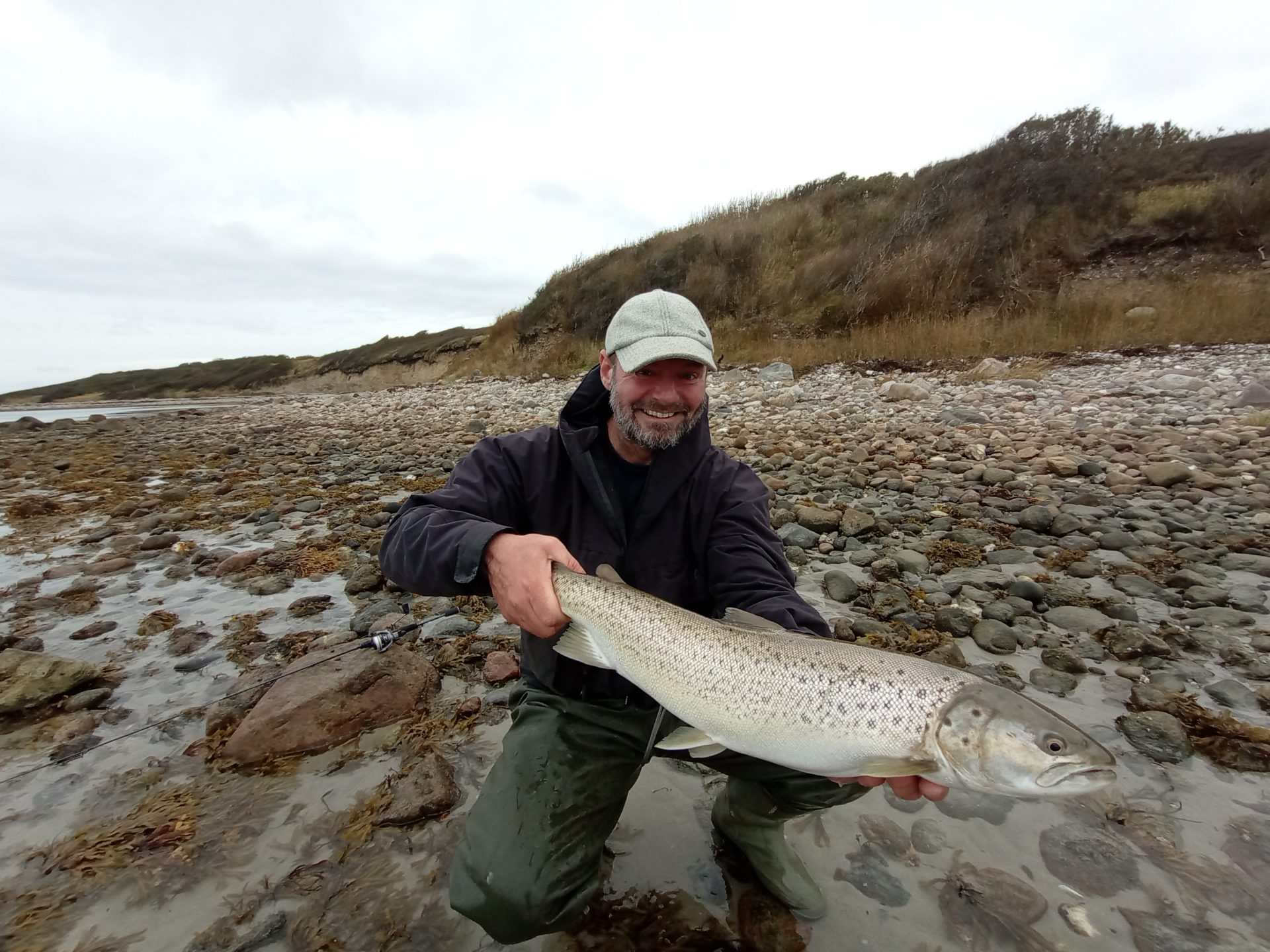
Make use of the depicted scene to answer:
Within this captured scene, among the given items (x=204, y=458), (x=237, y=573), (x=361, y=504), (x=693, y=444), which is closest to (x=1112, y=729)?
(x=693, y=444)

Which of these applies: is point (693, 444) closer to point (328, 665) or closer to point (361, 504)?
point (328, 665)

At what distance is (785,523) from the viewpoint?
5.92 m

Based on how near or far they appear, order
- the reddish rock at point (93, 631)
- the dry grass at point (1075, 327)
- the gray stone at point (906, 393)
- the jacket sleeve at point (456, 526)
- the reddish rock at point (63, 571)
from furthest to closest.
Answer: the dry grass at point (1075, 327) < the gray stone at point (906, 393) < the reddish rock at point (63, 571) < the reddish rock at point (93, 631) < the jacket sleeve at point (456, 526)

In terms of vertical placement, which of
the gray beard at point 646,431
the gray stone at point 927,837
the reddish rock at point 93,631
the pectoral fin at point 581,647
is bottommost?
the gray stone at point 927,837

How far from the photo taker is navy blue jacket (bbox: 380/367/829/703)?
2.70 metres

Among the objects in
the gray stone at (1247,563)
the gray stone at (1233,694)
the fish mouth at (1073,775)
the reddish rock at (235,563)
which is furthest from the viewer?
the reddish rock at (235,563)

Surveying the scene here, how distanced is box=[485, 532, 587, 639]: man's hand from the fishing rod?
6.01ft

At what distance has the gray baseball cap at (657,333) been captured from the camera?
2.80 meters

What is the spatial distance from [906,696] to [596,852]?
1.30 m

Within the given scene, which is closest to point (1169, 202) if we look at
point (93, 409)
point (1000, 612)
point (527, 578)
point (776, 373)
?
point (776, 373)

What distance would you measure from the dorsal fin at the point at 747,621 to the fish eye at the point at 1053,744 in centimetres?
87

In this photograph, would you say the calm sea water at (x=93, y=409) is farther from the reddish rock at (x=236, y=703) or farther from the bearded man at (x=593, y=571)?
the bearded man at (x=593, y=571)

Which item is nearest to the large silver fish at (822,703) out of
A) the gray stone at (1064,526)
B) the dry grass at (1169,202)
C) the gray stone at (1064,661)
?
the gray stone at (1064,661)

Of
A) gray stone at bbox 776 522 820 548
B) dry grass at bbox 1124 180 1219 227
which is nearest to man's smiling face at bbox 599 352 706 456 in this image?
gray stone at bbox 776 522 820 548
